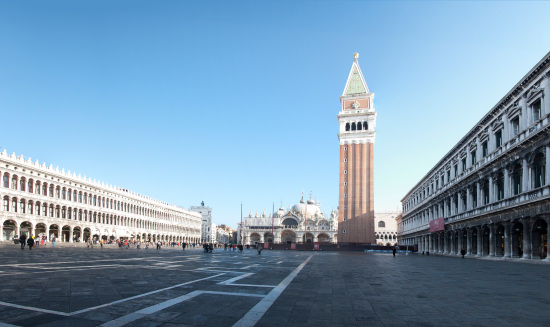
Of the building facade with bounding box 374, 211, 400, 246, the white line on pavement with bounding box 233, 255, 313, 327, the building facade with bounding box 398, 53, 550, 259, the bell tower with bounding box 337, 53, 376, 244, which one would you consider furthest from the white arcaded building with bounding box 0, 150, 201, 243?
the building facade with bounding box 374, 211, 400, 246

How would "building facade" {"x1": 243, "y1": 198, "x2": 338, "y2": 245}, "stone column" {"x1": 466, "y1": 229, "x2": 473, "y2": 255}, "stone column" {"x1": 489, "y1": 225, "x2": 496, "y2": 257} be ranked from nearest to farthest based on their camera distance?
1. "stone column" {"x1": 489, "y1": 225, "x2": 496, "y2": 257}
2. "stone column" {"x1": 466, "y1": 229, "x2": 473, "y2": 255}
3. "building facade" {"x1": 243, "y1": 198, "x2": 338, "y2": 245}

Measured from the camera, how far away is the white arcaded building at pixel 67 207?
180 feet

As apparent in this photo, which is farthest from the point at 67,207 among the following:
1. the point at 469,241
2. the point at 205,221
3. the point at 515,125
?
the point at 205,221

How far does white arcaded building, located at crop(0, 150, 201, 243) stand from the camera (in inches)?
2157

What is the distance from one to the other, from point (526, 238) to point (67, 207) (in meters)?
66.0

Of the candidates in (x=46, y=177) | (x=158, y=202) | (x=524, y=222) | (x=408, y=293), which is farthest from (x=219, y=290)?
(x=158, y=202)

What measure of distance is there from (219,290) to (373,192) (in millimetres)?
76916

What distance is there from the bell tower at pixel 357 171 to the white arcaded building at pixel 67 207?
153ft

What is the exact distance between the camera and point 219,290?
1090 centimetres

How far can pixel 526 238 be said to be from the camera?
27.0 meters

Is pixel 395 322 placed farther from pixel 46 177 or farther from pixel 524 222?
pixel 46 177

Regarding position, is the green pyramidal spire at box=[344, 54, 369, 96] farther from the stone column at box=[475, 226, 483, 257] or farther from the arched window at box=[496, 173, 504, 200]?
the arched window at box=[496, 173, 504, 200]

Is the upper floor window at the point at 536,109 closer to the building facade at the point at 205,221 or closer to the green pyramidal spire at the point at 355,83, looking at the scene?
the green pyramidal spire at the point at 355,83

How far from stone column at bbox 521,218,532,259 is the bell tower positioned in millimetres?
55826
